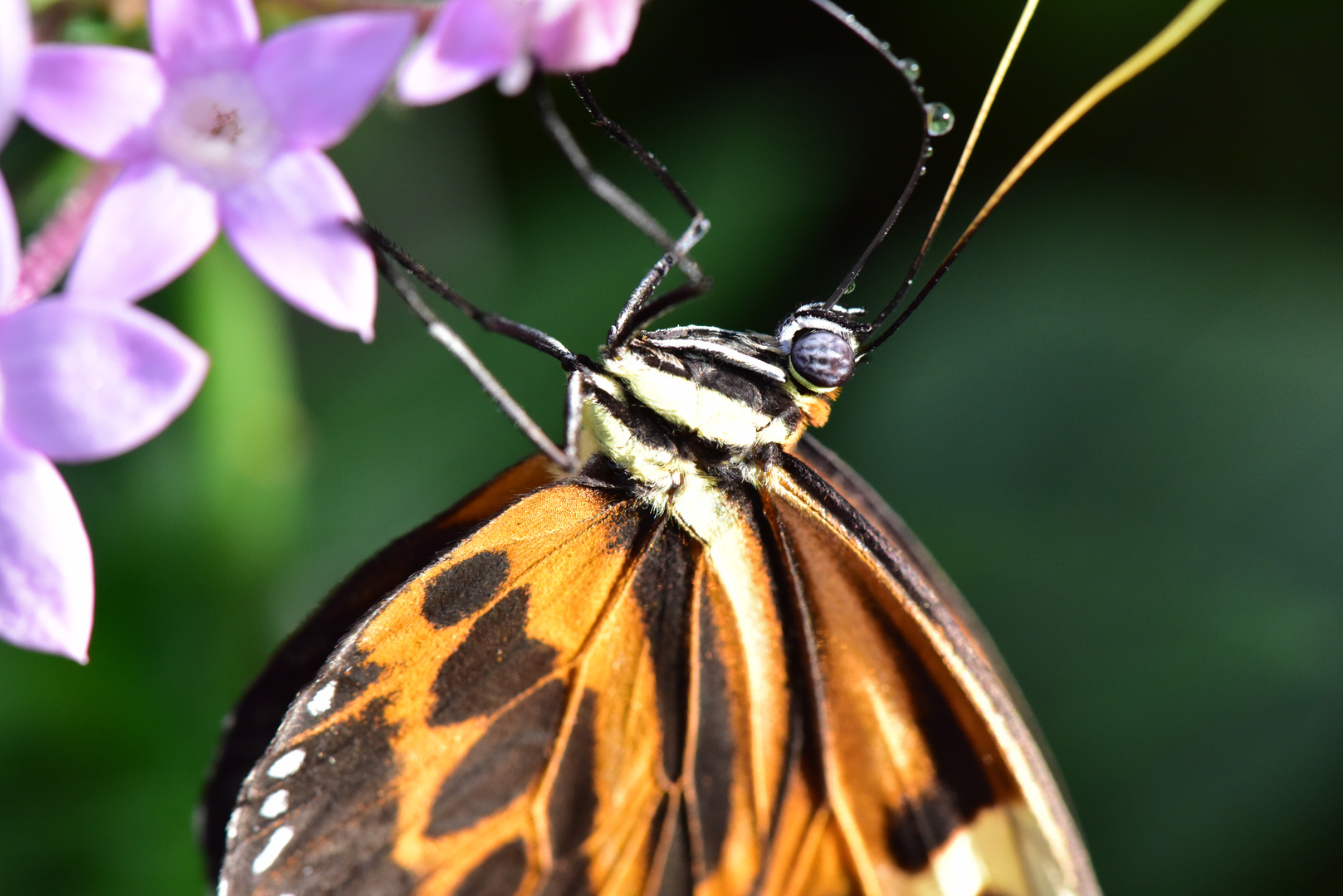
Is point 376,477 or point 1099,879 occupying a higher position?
point 1099,879

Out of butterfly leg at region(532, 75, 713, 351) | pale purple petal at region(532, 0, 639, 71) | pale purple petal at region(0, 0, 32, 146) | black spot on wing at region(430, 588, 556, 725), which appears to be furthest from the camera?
black spot on wing at region(430, 588, 556, 725)

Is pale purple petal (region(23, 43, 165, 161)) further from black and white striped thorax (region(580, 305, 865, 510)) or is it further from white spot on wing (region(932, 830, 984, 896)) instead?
white spot on wing (region(932, 830, 984, 896))

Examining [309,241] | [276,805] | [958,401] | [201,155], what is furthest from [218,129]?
[958,401]

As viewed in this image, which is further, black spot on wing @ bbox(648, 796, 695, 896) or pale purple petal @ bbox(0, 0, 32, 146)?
black spot on wing @ bbox(648, 796, 695, 896)

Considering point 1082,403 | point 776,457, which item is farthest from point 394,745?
point 1082,403

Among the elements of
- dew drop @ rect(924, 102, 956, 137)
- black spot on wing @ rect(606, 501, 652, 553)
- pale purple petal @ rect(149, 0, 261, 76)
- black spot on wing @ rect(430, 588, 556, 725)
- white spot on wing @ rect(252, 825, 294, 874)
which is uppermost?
dew drop @ rect(924, 102, 956, 137)

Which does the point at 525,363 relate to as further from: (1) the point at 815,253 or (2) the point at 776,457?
(2) the point at 776,457

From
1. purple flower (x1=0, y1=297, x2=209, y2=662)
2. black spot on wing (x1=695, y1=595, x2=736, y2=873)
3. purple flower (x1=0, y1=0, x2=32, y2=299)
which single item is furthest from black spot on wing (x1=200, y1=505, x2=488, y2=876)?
purple flower (x1=0, y1=0, x2=32, y2=299)
